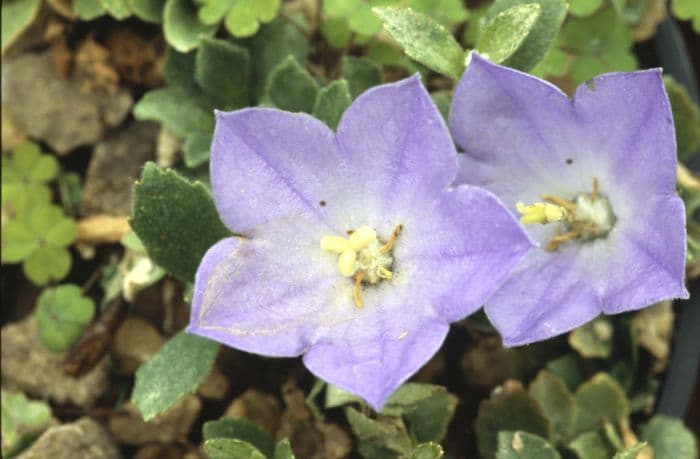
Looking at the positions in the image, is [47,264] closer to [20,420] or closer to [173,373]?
[20,420]

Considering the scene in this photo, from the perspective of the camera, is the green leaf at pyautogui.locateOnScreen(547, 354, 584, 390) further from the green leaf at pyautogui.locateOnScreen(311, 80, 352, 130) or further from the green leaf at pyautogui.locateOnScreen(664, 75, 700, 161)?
the green leaf at pyautogui.locateOnScreen(311, 80, 352, 130)

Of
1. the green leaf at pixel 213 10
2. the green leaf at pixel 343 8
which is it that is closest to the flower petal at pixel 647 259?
the green leaf at pixel 343 8

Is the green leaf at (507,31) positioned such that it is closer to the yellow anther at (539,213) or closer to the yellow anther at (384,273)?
the yellow anther at (539,213)

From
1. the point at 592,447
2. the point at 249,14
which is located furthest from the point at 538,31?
the point at 592,447

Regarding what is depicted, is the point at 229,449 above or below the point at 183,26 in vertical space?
below

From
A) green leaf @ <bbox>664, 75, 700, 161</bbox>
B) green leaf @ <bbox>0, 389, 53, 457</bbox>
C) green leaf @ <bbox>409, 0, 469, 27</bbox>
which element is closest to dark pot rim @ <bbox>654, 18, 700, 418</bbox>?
green leaf @ <bbox>664, 75, 700, 161</bbox>

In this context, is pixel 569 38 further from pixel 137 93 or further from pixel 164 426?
pixel 164 426
